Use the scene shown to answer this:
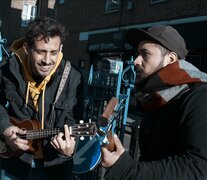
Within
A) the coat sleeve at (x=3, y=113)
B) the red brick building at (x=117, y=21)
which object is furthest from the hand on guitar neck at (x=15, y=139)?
the red brick building at (x=117, y=21)

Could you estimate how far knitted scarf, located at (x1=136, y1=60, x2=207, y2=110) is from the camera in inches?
74.4

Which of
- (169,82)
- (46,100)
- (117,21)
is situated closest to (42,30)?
(46,100)

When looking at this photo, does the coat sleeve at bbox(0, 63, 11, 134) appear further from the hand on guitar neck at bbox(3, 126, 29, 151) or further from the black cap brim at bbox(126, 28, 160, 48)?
the black cap brim at bbox(126, 28, 160, 48)

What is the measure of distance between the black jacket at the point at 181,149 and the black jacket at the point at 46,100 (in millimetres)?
1093

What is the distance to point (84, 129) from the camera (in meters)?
2.65

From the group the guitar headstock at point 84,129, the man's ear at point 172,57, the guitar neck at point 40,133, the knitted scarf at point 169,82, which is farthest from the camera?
the guitar neck at point 40,133

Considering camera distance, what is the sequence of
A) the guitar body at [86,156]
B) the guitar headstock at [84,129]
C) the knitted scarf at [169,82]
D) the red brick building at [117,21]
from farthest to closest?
the red brick building at [117,21] → the guitar body at [86,156] → the guitar headstock at [84,129] → the knitted scarf at [169,82]

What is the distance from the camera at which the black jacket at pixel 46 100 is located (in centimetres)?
280

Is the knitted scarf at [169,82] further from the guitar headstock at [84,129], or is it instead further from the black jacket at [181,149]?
the guitar headstock at [84,129]

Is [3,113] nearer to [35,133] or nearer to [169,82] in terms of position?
[35,133]

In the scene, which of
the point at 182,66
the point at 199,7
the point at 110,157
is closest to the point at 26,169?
the point at 110,157

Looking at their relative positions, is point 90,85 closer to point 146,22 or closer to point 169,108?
point 169,108

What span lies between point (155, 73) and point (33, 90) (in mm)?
1159

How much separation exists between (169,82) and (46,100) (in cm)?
121
